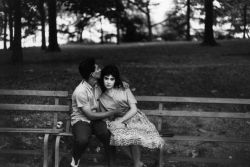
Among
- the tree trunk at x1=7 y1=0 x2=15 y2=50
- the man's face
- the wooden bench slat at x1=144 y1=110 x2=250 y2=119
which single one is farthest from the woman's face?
the tree trunk at x1=7 y1=0 x2=15 y2=50

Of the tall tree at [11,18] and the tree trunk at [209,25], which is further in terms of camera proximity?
the tree trunk at [209,25]

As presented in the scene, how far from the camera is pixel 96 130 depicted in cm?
562

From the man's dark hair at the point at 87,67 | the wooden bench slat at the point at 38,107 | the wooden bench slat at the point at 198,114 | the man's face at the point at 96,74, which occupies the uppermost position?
the man's dark hair at the point at 87,67

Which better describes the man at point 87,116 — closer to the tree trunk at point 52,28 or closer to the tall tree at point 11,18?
the tall tree at point 11,18

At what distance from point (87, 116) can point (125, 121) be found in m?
0.49

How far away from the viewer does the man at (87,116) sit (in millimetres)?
5508

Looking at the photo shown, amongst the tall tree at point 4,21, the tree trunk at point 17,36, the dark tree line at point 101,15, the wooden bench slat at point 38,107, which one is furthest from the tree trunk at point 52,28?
the wooden bench slat at point 38,107

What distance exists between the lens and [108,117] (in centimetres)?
571

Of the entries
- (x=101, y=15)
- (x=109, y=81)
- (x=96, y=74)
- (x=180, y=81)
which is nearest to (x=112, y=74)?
(x=109, y=81)

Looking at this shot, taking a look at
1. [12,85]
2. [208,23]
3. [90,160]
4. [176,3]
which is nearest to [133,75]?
[12,85]

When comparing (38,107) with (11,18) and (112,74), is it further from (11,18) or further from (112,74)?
(11,18)

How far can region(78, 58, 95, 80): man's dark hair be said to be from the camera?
18.9 ft

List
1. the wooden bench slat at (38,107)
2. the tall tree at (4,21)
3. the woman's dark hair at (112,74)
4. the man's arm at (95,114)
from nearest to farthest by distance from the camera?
the man's arm at (95,114), the woman's dark hair at (112,74), the wooden bench slat at (38,107), the tall tree at (4,21)

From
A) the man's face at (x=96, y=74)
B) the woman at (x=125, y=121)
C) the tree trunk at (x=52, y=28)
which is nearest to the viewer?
the woman at (x=125, y=121)
